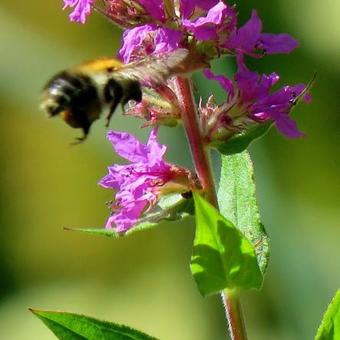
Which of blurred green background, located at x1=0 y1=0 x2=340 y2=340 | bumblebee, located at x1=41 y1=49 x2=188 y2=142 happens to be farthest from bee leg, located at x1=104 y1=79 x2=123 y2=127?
blurred green background, located at x1=0 y1=0 x2=340 y2=340

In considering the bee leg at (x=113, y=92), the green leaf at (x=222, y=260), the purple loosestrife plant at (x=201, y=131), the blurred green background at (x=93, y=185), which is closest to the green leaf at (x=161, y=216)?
the purple loosestrife plant at (x=201, y=131)

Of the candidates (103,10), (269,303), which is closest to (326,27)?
(269,303)

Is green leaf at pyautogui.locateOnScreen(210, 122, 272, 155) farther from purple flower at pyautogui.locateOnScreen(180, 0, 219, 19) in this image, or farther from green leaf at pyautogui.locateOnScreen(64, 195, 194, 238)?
purple flower at pyautogui.locateOnScreen(180, 0, 219, 19)

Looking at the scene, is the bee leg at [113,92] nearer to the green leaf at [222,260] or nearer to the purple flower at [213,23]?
the purple flower at [213,23]

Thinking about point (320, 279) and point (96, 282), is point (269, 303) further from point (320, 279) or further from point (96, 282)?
point (96, 282)

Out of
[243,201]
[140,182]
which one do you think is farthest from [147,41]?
[243,201]
